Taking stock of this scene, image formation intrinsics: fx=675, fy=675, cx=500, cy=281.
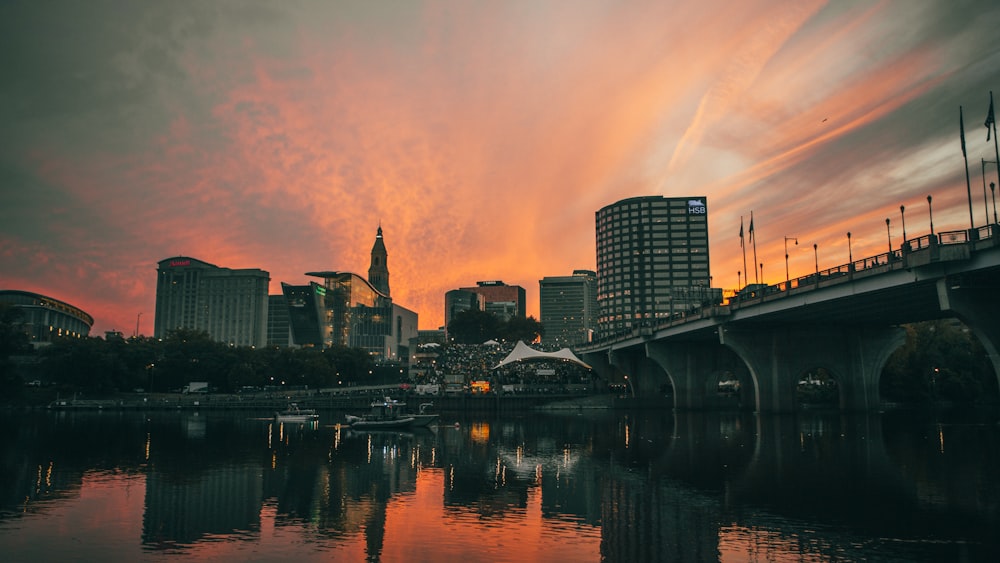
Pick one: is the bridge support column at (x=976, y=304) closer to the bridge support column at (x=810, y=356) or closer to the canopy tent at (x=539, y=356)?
the bridge support column at (x=810, y=356)

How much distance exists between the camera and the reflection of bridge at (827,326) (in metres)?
49.2

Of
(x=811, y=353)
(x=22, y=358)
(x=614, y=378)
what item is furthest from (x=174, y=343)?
(x=811, y=353)

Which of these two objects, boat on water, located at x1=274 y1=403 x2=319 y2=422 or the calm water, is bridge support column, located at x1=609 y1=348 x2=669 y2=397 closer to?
boat on water, located at x1=274 y1=403 x2=319 y2=422

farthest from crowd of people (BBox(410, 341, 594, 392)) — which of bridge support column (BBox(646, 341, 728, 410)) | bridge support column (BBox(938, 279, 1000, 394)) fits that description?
bridge support column (BBox(938, 279, 1000, 394))

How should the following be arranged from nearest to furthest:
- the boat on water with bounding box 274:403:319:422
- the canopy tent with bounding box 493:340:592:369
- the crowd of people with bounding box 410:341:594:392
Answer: the boat on water with bounding box 274:403:319:422, the canopy tent with bounding box 493:340:592:369, the crowd of people with bounding box 410:341:594:392

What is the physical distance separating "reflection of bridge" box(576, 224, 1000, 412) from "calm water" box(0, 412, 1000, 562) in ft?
40.2

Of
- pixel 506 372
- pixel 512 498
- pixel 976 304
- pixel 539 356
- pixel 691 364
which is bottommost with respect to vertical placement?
pixel 512 498

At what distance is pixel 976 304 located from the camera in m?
49.7

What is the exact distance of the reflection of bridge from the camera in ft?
162

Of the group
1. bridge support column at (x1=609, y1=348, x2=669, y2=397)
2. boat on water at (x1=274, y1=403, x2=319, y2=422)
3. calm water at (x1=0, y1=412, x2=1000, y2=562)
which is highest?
bridge support column at (x1=609, y1=348, x2=669, y2=397)

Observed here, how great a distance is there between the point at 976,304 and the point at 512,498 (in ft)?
129

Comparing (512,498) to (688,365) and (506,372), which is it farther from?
(506,372)

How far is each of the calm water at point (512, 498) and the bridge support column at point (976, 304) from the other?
8940 millimetres

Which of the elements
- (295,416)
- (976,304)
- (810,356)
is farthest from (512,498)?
(295,416)
